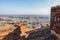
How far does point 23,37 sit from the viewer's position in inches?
618

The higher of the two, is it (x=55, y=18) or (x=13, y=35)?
(x=55, y=18)

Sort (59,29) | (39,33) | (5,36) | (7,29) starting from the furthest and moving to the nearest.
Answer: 1. (39,33)
2. (7,29)
3. (5,36)
4. (59,29)

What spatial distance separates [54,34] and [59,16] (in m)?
2.31

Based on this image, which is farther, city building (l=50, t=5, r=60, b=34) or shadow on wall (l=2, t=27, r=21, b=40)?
shadow on wall (l=2, t=27, r=21, b=40)

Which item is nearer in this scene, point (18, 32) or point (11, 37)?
point (11, 37)

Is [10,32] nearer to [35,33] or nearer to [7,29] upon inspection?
[7,29]

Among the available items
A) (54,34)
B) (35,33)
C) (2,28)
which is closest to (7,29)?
(2,28)

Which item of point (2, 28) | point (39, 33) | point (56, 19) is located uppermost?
point (56, 19)

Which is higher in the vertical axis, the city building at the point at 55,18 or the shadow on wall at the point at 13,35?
the city building at the point at 55,18

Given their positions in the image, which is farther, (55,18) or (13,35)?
(13,35)

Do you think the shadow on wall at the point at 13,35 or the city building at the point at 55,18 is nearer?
the city building at the point at 55,18

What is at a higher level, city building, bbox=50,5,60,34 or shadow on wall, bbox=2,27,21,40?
city building, bbox=50,5,60,34

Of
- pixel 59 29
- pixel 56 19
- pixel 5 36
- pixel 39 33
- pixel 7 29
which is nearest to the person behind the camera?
pixel 59 29

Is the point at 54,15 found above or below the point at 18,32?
above
